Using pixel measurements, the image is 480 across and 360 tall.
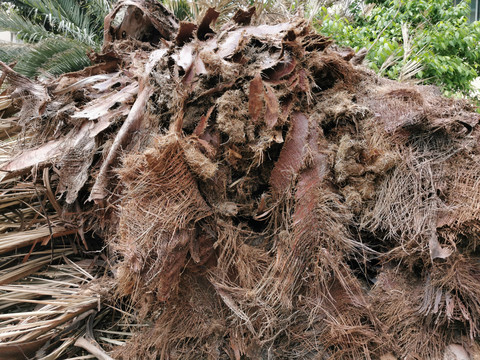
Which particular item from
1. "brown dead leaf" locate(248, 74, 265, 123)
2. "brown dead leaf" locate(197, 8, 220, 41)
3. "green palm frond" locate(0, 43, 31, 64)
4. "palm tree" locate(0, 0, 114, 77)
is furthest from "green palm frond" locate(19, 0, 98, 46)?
"brown dead leaf" locate(248, 74, 265, 123)

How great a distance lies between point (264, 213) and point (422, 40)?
276cm

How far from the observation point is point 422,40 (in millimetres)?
3078

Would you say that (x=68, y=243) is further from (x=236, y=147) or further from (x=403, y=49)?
(x=403, y=49)

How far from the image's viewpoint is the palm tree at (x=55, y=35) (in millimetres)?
3672

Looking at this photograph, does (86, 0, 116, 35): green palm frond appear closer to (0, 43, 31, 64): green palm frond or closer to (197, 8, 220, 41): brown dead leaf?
(0, 43, 31, 64): green palm frond

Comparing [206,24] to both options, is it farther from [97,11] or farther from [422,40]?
[97,11]

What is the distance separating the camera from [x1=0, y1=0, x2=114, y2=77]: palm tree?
367 centimetres

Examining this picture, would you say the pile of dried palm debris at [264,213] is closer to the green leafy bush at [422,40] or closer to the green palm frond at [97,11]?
the green leafy bush at [422,40]

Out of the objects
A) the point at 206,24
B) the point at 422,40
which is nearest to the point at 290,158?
the point at 206,24

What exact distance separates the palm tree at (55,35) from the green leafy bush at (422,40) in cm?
255

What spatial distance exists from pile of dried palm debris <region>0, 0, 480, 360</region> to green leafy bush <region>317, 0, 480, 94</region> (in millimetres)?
1521

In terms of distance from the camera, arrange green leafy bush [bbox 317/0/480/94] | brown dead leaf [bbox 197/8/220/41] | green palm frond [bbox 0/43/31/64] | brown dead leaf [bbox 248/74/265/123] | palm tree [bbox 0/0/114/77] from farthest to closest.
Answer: green palm frond [bbox 0/43/31/64], palm tree [bbox 0/0/114/77], green leafy bush [bbox 317/0/480/94], brown dead leaf [bbox 197/8/220/41], brown dead leaf [bbox 248/74/265/123]

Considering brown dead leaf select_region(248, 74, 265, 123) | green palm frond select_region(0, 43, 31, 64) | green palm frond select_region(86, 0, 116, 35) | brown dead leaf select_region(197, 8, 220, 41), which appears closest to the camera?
brown dead leaf select_region(248, 74, 265, 123)

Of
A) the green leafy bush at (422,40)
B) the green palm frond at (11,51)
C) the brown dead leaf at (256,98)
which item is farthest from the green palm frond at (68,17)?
the brown dead leaf at (256,98)
